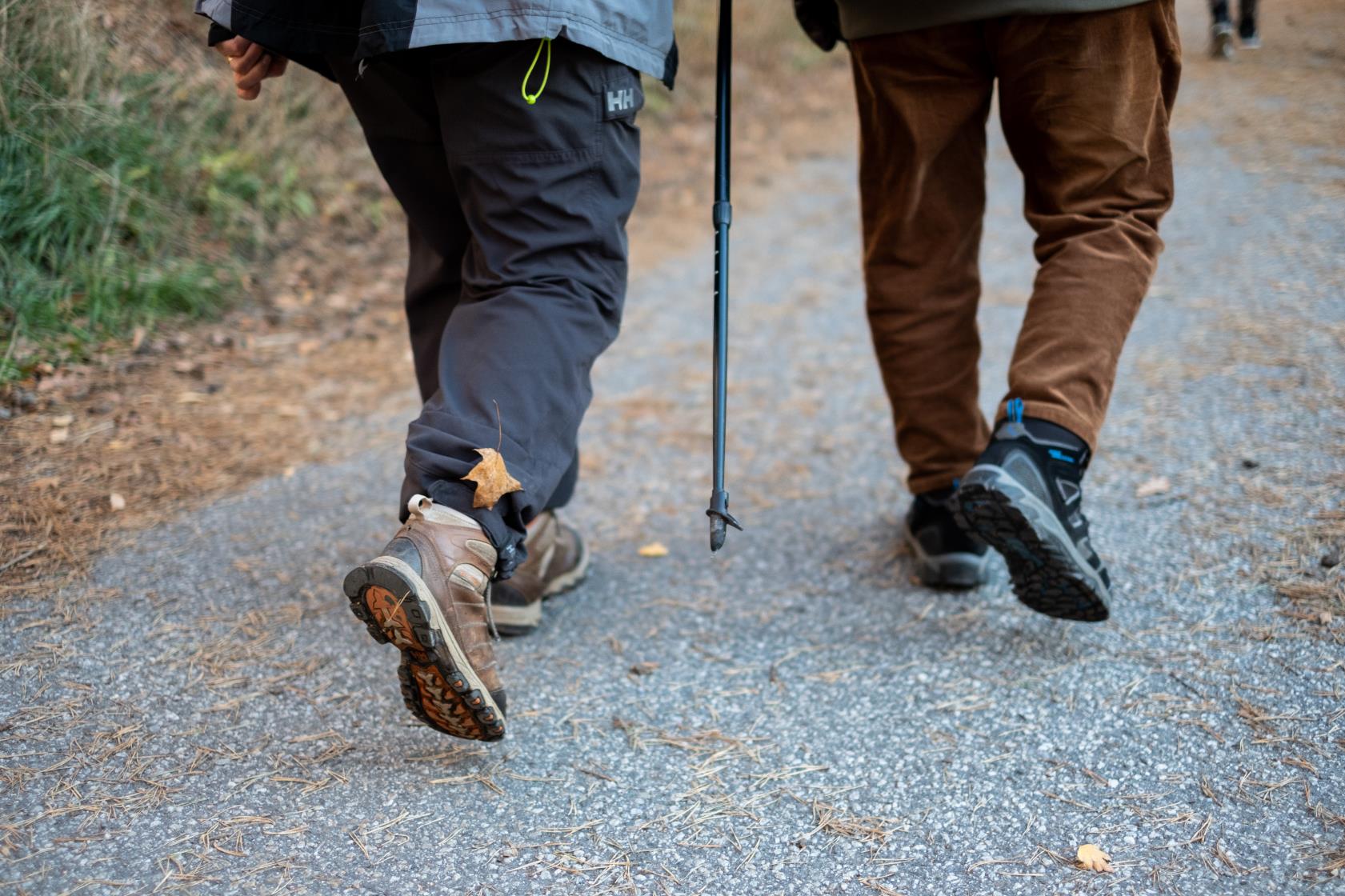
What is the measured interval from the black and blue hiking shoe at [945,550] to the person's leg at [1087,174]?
16.8 inches

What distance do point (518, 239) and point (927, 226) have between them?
3.13ft

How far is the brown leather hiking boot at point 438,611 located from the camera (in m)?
1.58

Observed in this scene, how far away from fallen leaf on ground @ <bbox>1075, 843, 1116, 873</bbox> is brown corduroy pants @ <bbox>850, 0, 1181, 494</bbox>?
77 cm

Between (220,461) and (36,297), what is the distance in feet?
2.97

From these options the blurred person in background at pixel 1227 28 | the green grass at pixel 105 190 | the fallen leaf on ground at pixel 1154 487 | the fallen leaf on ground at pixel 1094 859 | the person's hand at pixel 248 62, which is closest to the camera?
the fallen leaf on ground at pixel 1094 859

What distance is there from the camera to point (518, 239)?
1792 mm

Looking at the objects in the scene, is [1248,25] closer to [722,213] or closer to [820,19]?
[820,19]

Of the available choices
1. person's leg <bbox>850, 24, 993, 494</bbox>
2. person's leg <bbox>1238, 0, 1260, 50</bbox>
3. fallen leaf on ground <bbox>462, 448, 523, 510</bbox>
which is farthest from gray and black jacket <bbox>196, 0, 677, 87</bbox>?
person's leg <bbox>1238, 0, 1260, 50</bbox>

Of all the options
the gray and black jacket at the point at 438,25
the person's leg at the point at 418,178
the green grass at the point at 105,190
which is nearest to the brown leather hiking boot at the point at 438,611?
the person's leg at the point at 418,178

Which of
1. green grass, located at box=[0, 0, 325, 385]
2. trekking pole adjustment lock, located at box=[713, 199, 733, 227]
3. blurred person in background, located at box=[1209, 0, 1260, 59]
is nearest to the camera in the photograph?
trekking pole adjustment lock, located at box=[713, 199, 733, 227]

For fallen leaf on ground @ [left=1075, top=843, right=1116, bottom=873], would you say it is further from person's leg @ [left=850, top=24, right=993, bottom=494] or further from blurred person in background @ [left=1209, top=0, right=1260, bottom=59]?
blurred person in background @ [left=1209, top=0, right=1260, bottom=59]

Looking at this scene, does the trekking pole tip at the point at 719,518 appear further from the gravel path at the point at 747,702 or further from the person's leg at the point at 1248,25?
the person's leg at the point at 1248,25

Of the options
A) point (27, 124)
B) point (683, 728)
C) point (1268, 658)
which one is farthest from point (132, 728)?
point (27, 124)

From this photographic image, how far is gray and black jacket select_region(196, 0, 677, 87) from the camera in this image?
1625 mm
